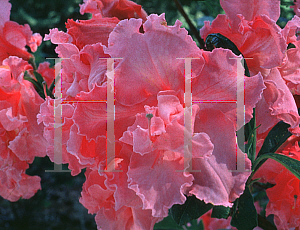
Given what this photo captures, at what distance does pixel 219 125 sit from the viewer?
22.2 inches

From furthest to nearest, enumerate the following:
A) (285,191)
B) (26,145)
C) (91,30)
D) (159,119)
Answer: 1. (26,145)
2. (285,191)
3. (91,30)
4. (159,119)

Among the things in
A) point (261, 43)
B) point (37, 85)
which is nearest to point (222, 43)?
point (261, 43)

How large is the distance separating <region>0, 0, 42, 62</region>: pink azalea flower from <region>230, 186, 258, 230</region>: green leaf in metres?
0.82

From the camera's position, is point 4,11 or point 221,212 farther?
point 4,11

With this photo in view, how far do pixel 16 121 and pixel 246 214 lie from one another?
25.6 inches

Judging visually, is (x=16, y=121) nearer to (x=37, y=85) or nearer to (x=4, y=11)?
(x=37, y=85)

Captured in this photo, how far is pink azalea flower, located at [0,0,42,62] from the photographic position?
94 cm

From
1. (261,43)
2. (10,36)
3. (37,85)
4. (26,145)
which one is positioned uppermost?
(261,43)

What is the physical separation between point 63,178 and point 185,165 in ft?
7.23

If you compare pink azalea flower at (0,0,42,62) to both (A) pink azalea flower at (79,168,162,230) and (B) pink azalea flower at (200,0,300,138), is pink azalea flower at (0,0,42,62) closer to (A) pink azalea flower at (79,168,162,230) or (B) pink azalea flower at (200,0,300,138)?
(A) pink azalea flower at (79,168,162,230)

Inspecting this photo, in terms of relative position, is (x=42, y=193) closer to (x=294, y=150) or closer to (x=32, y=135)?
(x=32, y=135)

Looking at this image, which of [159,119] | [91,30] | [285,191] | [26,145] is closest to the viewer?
[159,119]

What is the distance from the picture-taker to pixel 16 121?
85 cm

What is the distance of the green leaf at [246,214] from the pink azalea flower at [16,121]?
57 cm
